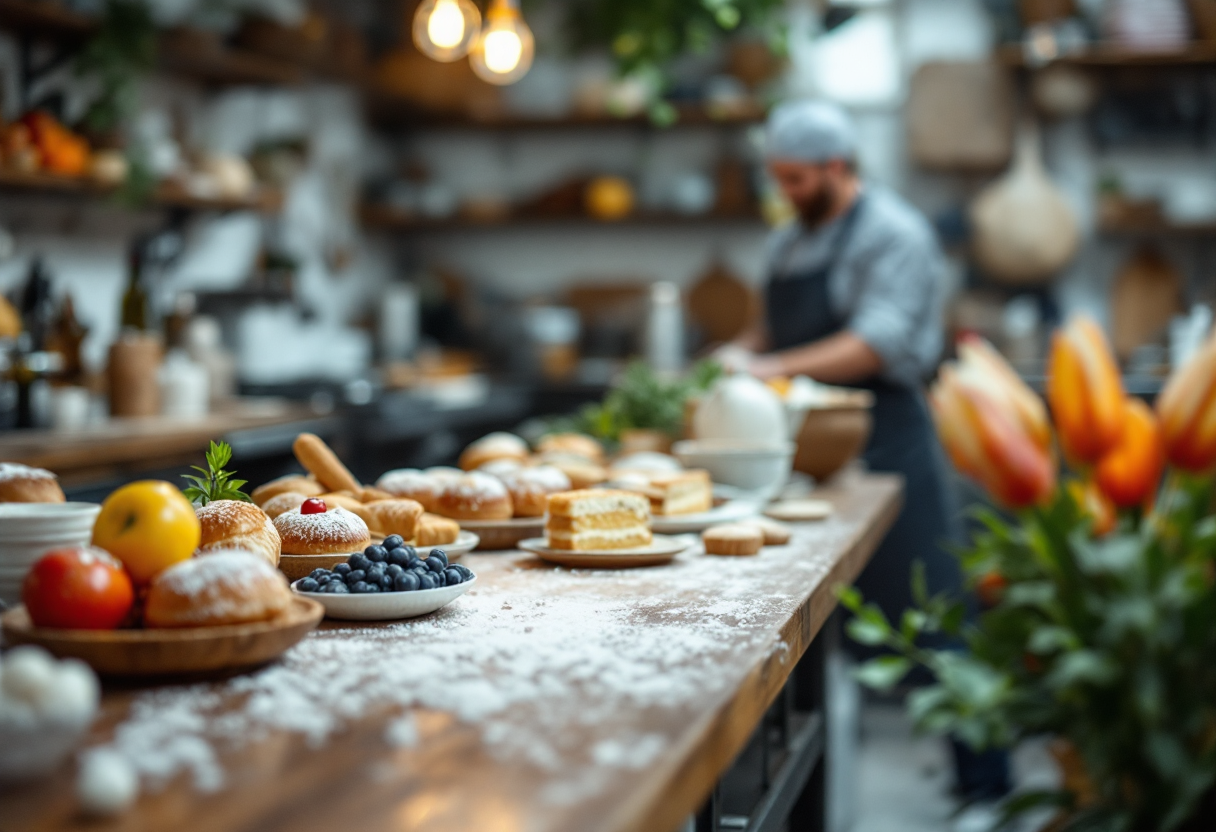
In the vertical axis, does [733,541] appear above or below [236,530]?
below

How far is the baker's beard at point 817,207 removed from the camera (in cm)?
384

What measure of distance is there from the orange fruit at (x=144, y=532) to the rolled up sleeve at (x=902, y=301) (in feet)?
8.59

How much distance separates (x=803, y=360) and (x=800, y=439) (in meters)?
0.84

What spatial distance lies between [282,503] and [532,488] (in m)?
0.46

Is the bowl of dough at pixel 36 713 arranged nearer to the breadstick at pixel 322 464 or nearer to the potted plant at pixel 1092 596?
the potted plant at pixel 1092 596

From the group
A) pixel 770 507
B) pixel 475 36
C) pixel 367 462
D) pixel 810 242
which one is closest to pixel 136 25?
pixel 475 36

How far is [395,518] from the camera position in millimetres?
1651

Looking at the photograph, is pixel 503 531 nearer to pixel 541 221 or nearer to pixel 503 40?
pixel 503 40

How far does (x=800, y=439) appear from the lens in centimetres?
271

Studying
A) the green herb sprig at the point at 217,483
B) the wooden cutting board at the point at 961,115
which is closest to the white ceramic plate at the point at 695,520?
the green herb sprig at the point at 217,483

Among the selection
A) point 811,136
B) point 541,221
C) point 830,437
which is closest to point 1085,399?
point 830,437

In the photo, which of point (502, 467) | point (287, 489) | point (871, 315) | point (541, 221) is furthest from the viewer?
point (541, 221)

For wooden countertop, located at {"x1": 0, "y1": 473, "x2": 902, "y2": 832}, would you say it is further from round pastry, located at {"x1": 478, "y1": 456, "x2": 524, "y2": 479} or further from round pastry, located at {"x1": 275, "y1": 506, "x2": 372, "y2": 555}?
round pastry, located at {"x1": 478, "y1": 456, "x2": 524, "y2": 479}

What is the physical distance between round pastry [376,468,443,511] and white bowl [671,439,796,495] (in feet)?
1.92
